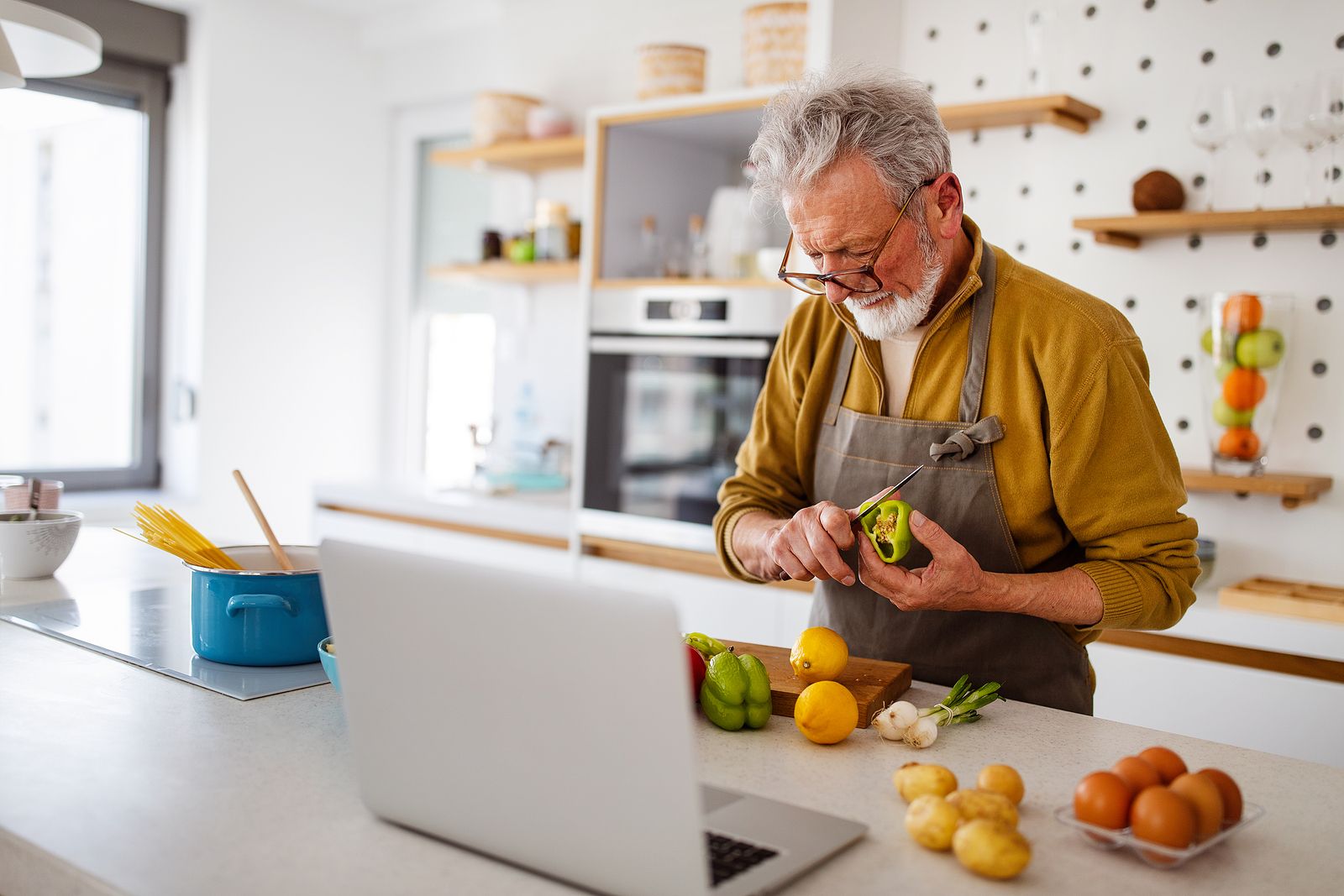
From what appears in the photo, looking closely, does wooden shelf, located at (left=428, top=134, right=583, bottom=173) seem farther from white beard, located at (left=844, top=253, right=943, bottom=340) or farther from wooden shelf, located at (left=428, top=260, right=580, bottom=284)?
white beard, located at (left=844, top=253, right=943, bottom=340)

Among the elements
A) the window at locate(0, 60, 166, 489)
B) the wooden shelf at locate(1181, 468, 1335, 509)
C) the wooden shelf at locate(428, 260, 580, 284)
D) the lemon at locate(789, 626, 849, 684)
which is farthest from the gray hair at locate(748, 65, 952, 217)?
the window at locate(0, 60, 166, 489)

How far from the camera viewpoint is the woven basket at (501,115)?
3875 millimetres

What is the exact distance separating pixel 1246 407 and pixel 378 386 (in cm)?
338

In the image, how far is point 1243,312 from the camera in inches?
96.0

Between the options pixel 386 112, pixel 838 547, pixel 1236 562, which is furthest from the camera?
pixel 386 112

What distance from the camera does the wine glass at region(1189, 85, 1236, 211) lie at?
2.46 metres

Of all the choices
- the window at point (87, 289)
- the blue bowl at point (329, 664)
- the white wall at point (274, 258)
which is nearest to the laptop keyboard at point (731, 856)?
the blue bowl at point (329, 664)

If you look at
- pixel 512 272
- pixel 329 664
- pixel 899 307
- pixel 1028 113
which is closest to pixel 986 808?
pixel 329 664

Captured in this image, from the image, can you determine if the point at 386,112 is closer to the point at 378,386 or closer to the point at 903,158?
the point at 378,386

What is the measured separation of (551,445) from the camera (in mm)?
4008

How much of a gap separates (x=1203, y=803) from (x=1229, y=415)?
5.75ft

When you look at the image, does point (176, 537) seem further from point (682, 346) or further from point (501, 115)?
point (501, 115)

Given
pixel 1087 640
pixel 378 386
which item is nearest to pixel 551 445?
pixel 378 386

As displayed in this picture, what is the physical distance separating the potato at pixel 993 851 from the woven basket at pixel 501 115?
133 inches
